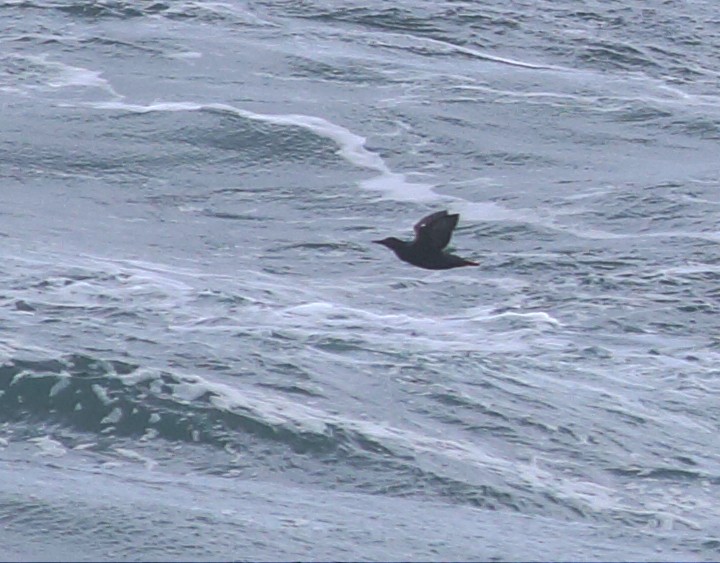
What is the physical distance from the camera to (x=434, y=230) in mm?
10117

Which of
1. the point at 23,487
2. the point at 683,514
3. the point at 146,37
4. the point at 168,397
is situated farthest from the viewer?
the point at 146,37

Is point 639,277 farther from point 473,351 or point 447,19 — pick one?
point 447,19

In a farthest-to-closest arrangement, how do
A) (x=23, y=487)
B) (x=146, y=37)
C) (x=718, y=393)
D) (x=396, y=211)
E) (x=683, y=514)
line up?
(x=146, y=37) < (x=396, y=211) < (x=718, y=393) < (x=683, y=514) < (x=23, y=487)

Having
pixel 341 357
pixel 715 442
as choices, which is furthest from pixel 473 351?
pixel 715 442

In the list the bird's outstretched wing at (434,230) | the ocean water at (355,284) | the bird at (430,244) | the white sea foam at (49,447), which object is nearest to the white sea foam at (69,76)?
the ocean water at (355,284)

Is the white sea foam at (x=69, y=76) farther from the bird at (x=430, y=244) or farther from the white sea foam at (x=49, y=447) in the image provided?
the bird at (x=430, y=244)

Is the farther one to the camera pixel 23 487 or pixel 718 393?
pixel 718 393

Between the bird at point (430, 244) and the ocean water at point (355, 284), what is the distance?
4.93 ft

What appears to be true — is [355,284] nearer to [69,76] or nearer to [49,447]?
[49,447]

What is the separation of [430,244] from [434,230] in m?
0.13

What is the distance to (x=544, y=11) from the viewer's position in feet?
90.0

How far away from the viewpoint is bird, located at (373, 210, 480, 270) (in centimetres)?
1011

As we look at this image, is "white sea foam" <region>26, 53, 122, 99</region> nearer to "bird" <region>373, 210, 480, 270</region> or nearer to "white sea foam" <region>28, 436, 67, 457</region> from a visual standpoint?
"white sea foam" <region>28, 436, 67, 457</region>

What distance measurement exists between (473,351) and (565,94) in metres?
9.87
